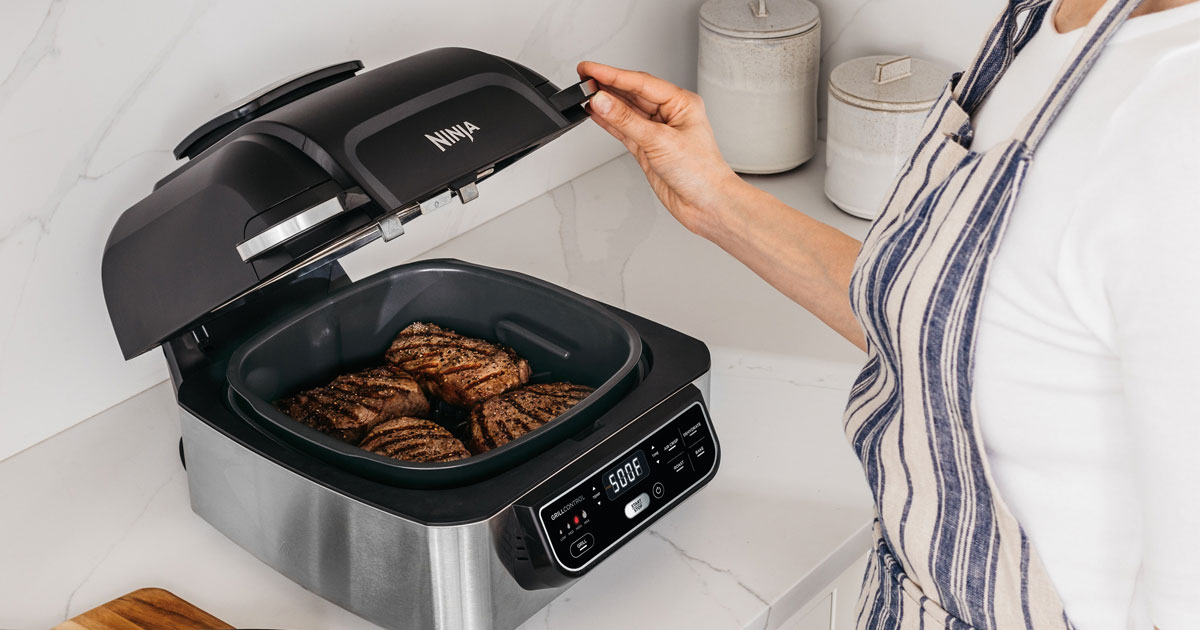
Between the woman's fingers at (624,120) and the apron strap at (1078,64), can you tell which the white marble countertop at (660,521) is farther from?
the apron strap at (1078,64)

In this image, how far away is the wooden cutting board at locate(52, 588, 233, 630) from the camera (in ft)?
3.03

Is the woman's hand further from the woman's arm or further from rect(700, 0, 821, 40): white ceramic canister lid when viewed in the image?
rect(700, 0, 821, 40): white ceramic canister lid

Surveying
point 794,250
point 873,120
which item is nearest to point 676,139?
point 794,250

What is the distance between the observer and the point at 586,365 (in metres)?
1.12

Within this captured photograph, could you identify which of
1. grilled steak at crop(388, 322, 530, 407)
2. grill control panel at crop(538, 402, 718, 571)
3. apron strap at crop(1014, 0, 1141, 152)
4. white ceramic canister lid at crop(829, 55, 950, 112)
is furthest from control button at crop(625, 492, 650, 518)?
white ceramic canister lid at crop(829, 55, 950, 112)

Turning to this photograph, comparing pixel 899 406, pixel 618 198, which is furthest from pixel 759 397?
pixel 618 198

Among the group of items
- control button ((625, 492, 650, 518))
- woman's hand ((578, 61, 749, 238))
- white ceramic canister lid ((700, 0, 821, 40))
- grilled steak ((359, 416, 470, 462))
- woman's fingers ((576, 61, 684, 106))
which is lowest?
control button ((625, 492, 650, 518))

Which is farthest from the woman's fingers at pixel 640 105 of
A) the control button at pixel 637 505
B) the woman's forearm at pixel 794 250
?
the control button at pixel 637 505

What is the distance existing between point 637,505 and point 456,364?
274 mm

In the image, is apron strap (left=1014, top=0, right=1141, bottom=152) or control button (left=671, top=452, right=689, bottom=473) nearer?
apron strap (left=1014, top=0, right=1141, bottom=152)

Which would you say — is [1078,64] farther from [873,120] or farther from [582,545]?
[873,120]

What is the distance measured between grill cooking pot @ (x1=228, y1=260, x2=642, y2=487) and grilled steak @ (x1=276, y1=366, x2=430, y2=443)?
0.11 ft

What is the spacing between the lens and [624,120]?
1.04 metres

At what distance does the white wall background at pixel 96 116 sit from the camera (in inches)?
42.6
